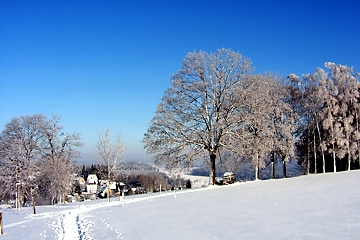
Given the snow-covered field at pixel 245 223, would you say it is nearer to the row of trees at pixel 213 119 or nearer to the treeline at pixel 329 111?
the row of trees at pixel 213 119

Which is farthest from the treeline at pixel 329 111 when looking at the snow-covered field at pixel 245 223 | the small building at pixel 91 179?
the small building at pixel 91 179

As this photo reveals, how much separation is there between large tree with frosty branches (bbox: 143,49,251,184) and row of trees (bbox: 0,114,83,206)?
1894 cm

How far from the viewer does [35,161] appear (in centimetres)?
3778

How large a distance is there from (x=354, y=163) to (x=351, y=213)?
31.7 metres

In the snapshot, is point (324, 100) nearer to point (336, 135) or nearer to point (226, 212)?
point (336, 135)

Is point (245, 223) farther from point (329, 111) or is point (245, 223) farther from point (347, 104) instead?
point (347, 104)

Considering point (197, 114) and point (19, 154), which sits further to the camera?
point (19, 154)

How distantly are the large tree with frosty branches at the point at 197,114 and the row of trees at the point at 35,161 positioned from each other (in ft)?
62.1

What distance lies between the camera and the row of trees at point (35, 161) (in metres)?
35.9

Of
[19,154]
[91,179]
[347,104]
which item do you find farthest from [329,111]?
[91,179]

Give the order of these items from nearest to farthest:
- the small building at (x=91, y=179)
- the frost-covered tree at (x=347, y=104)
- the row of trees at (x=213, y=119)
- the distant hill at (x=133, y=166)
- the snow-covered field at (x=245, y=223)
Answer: the snow-covered field at (x=245, y=223) → the row of trees at (x=213, y=119) → the frost-covered tree at (x=347, y=104) → the distant hill at (x=133, y=166) → the small building at (x=91, y=179)

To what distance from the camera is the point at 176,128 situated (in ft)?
83.5

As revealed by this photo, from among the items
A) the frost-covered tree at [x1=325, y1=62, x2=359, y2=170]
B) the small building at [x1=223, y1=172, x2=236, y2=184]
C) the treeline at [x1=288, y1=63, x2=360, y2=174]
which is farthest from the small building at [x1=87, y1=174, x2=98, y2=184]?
the frost-covered tree at [x1=325, y1=62, x2=359, y2=170]

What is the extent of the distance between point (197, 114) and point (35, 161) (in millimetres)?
23926
